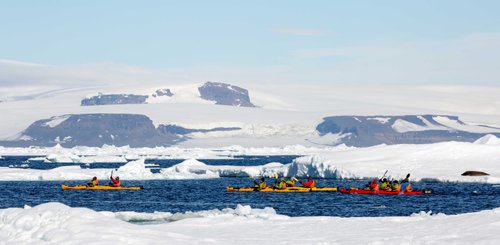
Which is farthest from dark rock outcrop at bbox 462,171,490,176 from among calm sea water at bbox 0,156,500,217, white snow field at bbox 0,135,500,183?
calm sea water at bbox 0,156,500,217

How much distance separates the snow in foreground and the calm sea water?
17051 millimetres

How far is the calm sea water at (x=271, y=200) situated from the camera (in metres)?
50.3

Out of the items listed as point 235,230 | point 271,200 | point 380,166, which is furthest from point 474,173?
point 235,230

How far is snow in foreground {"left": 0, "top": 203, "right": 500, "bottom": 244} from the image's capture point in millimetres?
24797

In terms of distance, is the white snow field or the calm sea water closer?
the calm sea water

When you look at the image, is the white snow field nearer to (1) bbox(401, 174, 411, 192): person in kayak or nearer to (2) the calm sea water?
(2) the calm sea water

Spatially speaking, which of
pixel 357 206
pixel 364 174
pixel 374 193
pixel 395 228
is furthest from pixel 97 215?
pixel 364 174

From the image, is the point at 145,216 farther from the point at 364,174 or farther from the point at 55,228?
the point at 364,174

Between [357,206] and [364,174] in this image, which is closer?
[357,206]

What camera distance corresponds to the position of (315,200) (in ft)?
191

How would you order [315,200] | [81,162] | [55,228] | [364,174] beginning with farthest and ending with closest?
1. [81,162]
2. [364,174]
3. [315,200]
4. [55,228]

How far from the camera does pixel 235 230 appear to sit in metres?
28.1

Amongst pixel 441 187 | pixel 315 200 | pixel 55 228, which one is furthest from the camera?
pixel 441 187

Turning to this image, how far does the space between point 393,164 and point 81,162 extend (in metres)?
82.8
